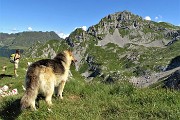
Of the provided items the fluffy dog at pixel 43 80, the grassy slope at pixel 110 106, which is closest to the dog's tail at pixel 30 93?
the fluffy dog at pixel 43 80

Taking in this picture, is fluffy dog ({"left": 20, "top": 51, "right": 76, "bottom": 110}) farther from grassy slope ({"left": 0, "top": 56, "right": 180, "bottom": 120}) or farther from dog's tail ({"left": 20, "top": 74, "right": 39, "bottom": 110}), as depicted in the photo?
grassy slope ({"left": 0, "top": 56, "right": 180, "bottom": 120})

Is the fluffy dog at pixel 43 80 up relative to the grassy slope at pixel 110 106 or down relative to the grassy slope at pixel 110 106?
up

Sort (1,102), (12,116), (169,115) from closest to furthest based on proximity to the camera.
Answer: (169,115) < (12,116) < (1,102)

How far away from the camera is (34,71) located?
10156 mm

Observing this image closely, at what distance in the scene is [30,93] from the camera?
980cm

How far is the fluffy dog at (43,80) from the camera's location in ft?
32.1

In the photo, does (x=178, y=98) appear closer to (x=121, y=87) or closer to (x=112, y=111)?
(x=112, y=111)

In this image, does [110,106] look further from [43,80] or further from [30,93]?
[30,93]

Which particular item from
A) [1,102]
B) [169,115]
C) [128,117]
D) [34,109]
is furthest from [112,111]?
[1,102]

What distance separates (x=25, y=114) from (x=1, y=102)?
8.25 feet

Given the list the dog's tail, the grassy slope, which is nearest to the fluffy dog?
the dog's tail

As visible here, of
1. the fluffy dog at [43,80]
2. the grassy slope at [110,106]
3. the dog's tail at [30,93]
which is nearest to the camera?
the grassy slope at [110,106]

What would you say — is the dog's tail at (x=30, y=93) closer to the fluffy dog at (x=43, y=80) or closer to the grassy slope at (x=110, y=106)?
the fluffy dog at (x=43, y=80)

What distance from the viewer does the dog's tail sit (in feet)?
31.4
